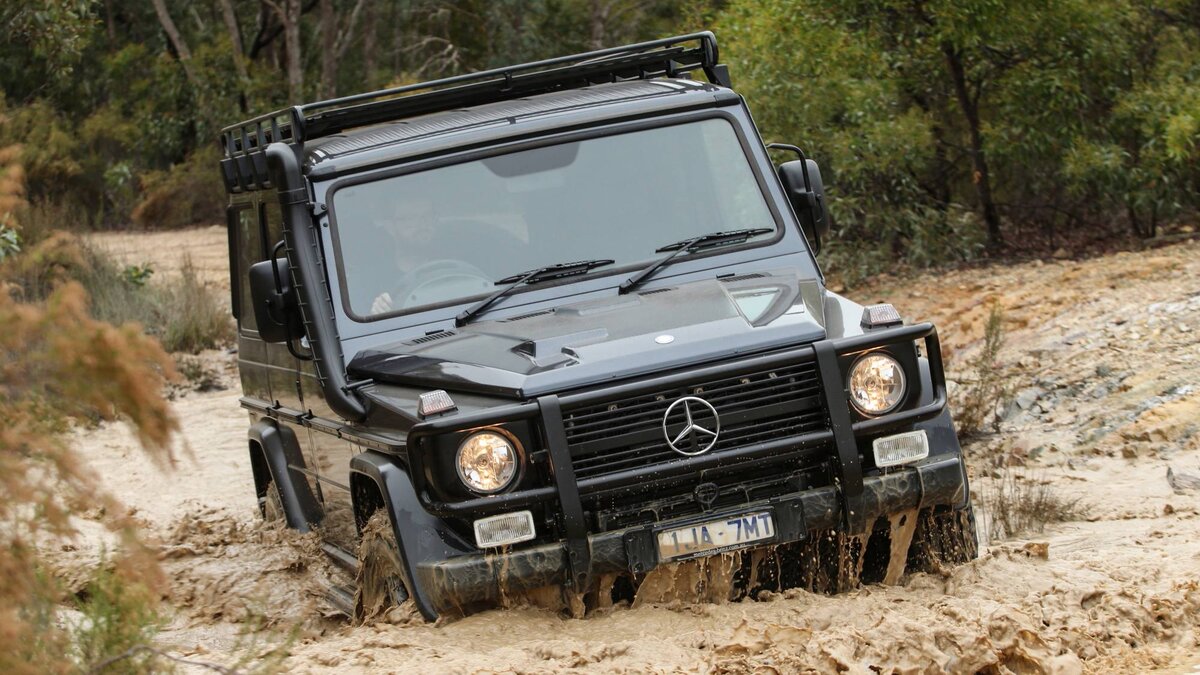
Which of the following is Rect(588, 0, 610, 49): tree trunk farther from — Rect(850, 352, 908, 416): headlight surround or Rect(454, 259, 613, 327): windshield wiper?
Rect(850, 352, 908, 416): headlight surround

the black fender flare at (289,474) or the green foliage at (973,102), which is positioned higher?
the green foliage at (973,102)

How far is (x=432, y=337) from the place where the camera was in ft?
17.6

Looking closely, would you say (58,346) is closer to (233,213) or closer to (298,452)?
(298,452)

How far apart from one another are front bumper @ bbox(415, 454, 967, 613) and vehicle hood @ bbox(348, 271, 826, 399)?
47cm

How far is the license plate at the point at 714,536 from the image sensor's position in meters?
4.62

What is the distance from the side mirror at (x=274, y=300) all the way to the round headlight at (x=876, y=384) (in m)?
2.10

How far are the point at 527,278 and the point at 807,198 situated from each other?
49.4 inches

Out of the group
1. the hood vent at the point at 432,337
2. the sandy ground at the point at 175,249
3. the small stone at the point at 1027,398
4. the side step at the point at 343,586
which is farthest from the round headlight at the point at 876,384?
the sandy ground at the point at 175,249

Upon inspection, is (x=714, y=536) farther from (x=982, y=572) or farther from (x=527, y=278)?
(x=527, y=278)

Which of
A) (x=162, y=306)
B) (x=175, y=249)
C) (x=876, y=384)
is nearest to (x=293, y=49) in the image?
(x=175, y=249)

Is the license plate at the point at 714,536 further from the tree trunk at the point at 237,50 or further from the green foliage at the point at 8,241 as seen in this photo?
the tree trunk at the point at 237,50

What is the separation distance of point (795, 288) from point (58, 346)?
2794 mm

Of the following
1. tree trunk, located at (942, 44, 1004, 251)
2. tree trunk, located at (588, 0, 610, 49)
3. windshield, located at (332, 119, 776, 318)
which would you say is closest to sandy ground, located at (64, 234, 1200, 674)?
windshield, located at (332, 119, 776, 318)

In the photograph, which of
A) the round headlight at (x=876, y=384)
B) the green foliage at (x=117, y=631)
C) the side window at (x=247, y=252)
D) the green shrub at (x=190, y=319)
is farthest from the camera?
the green shrub at (x=190, y=319)
